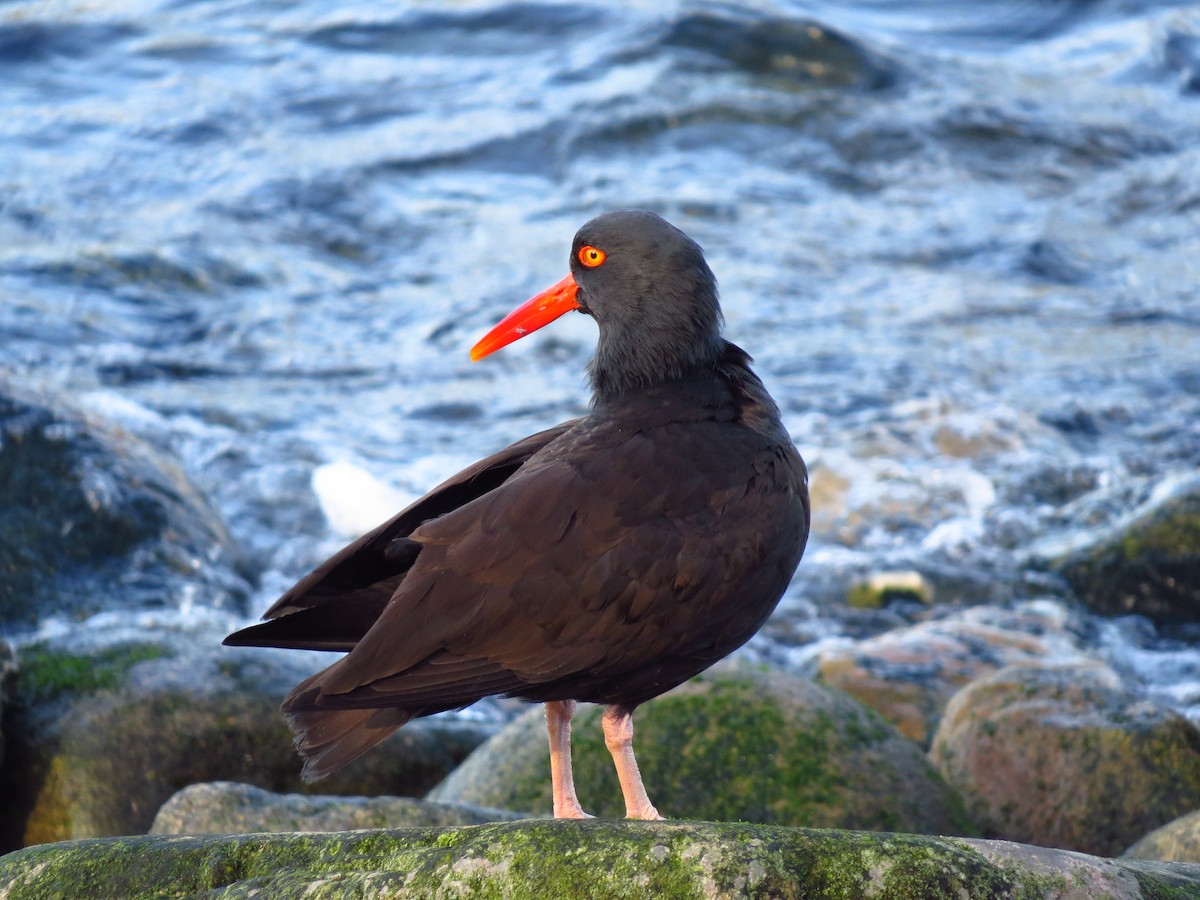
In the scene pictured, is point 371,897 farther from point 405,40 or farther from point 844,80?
point 405,40

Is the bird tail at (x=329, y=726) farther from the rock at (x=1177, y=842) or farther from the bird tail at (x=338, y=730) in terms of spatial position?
the rock at (x=1177, y=842)

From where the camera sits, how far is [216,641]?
653 cm

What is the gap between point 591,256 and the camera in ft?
15.8

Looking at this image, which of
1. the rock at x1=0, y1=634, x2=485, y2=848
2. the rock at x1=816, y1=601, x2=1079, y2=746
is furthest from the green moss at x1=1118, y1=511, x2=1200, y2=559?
the rock at x1=0, y1=634, x2=485, y2=848

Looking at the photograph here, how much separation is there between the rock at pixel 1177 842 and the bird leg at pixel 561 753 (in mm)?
1816

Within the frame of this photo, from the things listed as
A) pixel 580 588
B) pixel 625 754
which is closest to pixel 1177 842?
pixel 625 754

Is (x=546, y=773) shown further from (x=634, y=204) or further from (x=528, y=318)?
Answer: (x=634, y=204)

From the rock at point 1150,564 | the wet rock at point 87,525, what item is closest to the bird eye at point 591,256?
the wet rock at point 87,525

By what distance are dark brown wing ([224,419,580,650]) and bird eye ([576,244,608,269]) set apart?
27.8 inches

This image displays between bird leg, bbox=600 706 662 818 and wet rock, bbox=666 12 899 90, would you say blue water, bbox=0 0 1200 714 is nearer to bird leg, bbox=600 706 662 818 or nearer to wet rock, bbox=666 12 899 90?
wet rock, bbox=666 12 899 90

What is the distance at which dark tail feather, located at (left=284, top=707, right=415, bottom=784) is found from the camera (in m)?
3.74

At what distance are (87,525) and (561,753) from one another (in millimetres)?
4312

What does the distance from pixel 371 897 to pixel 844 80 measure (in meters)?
15.9

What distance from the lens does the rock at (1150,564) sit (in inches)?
326
